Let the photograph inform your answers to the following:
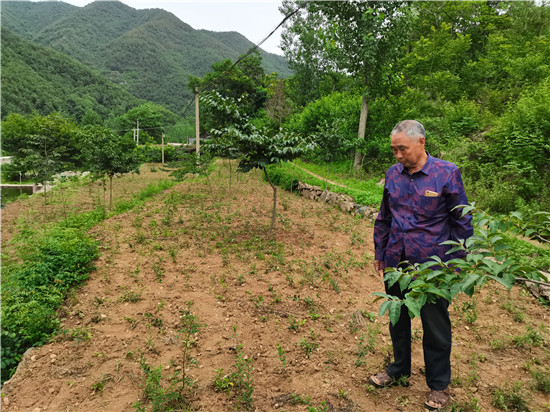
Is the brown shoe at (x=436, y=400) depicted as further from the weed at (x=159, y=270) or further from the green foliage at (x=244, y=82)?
the green foliage at (x=244, y=82)

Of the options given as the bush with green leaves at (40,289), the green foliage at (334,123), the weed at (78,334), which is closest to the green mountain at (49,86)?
the green foliage at (334,123)

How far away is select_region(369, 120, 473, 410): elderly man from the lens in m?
2.12

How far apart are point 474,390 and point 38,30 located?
552ft

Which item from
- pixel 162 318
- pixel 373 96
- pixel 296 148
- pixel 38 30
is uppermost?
pixel 38 30

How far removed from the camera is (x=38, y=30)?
381 feet

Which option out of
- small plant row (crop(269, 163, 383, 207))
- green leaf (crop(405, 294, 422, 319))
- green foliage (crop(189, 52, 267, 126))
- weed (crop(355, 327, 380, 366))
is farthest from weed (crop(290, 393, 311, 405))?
green foliage (crop(189, 52, 267, 126))

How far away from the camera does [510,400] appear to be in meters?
2.46

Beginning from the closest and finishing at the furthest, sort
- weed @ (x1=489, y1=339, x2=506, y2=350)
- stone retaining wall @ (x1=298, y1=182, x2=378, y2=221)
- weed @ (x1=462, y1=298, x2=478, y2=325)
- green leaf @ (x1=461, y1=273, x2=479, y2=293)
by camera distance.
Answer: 1. green leaf @ (x1=461, y1=273, x2=479, y2=293)
2. weed @ (x1=489, y1=339, x2=506, y2=350)
3. weed @ (x1=462, y1=298, x2=478, y2=325)
4. stone retaining wall @ (x1=298, y1=182, x2=378, y2=221)

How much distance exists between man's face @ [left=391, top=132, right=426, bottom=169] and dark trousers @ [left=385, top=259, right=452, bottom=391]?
1.04 m

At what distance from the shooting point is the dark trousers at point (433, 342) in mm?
2121

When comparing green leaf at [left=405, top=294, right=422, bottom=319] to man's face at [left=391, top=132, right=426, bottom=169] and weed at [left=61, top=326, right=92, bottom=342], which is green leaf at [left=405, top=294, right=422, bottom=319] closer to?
man's face at [left=391, top=132, right=426, bottom=169]

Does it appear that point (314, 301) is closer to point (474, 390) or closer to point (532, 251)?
point (474, 390)

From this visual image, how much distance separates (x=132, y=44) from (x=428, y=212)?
13578 cm

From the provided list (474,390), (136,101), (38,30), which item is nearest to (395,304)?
(474,390)
